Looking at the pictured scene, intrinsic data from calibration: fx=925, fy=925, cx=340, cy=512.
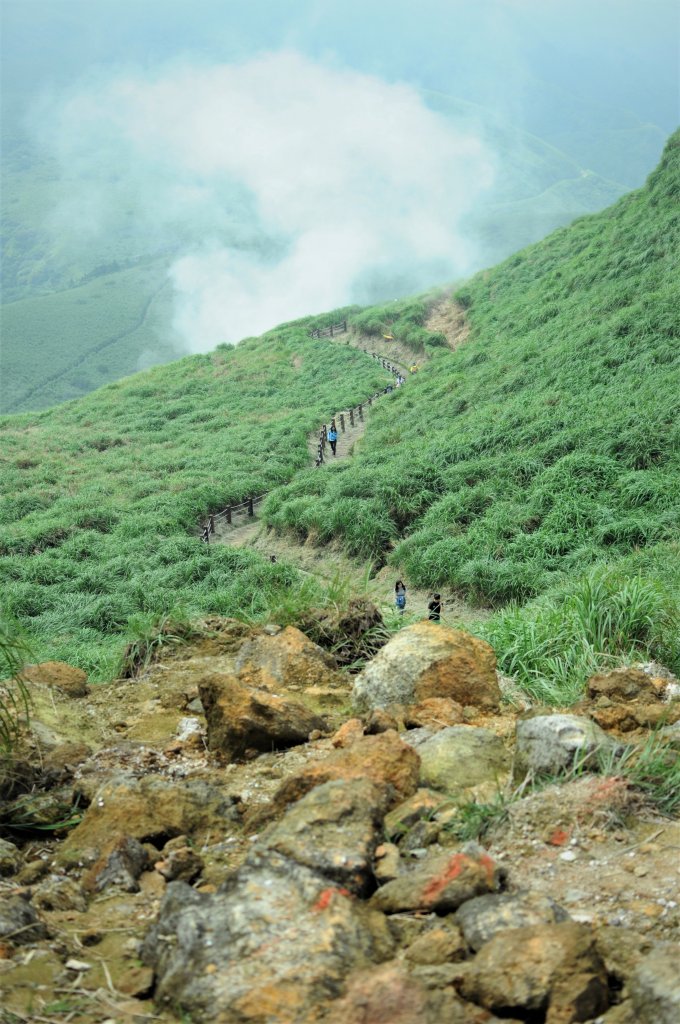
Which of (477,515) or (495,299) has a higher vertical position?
(495,299)

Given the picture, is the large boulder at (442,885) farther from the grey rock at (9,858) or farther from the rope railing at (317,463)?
the rope railing at (317,463)

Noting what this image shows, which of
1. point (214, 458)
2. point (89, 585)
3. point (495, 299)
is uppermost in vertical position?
point (495, 299)

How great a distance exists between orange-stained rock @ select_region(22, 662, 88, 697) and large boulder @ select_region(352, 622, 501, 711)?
1.86 meters

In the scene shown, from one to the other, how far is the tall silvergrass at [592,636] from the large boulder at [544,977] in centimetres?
339

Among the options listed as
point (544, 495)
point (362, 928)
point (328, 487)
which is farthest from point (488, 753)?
point (328, 487)

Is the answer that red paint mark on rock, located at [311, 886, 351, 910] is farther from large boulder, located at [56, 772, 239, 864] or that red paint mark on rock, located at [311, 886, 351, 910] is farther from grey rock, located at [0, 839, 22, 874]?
grey rock, located at [0, 839, 22, 874]

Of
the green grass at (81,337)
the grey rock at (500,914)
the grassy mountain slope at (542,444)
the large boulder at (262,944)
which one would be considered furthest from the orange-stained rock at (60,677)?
the green grass at (81,337)

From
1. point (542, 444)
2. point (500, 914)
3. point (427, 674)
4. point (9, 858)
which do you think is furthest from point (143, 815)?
point (542, 444)

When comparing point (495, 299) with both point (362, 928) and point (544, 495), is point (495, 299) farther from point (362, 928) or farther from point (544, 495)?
point (362, 928)

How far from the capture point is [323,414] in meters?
39.8

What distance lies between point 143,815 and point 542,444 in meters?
19.4

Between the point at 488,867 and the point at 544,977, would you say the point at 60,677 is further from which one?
the point at 544,977

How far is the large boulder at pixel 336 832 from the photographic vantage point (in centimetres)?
328

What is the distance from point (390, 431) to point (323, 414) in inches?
360
